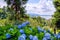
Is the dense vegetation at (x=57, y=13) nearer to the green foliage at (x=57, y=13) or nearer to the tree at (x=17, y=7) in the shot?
the green foliage at (x=57, y=13)

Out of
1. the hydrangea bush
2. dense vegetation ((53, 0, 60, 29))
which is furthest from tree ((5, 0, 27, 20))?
the hydrangea bush

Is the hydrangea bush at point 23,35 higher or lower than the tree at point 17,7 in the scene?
higher

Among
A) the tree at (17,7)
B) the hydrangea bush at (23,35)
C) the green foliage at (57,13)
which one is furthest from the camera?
the green foliage at (57,13)

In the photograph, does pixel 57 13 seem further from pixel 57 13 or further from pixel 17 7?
pixel 17 7

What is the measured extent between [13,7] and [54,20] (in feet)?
4.58

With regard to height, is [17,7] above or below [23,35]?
below

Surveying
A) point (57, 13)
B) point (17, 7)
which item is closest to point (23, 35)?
point (17, 7)

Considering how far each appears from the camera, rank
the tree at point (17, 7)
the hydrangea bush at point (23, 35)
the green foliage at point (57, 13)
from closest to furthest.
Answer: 1. the hydrangea bush at point (23, 35)
2. the tree at point (17, 7)
3. the green foliage at point (57, 13)

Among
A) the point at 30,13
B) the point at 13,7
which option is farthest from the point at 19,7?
the point at 30,13

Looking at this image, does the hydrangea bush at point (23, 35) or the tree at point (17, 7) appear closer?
the hydrangea bush at point (23, 35)

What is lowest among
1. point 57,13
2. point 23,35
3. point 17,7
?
point 57,13

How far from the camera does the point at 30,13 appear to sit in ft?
22.9

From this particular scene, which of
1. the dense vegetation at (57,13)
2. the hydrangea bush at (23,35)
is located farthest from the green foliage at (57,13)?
the hydrangea bush at (23,35)

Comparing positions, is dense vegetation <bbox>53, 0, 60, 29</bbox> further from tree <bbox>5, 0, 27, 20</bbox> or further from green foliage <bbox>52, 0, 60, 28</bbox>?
tree <bbox>5, 0, 27, 20</bbox>
